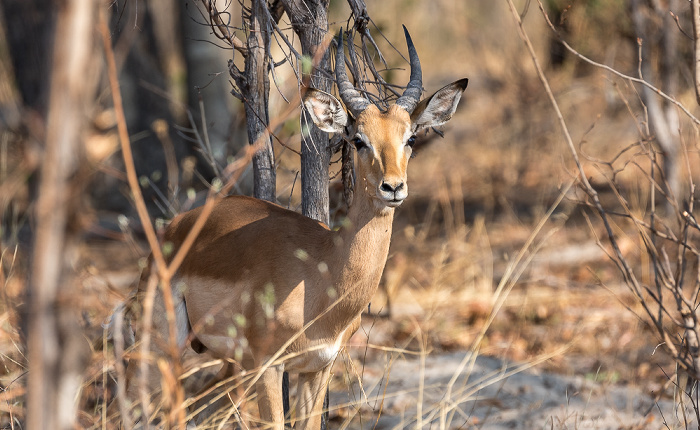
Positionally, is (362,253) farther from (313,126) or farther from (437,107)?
(313,126)

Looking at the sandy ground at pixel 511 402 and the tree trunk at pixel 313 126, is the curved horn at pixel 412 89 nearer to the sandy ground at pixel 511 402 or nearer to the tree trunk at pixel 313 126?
the tree trunk at pixel 313 126

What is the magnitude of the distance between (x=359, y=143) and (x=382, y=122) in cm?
16

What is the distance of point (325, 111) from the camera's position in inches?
153

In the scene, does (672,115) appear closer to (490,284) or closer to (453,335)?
(490,284)

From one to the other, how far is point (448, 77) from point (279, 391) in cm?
1186

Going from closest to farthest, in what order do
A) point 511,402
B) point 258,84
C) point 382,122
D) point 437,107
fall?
point 382,122 → point 437,107 → point 258,84 → point 511,402

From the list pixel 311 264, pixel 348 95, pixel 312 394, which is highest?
pixel 348 95

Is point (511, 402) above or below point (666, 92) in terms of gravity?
below

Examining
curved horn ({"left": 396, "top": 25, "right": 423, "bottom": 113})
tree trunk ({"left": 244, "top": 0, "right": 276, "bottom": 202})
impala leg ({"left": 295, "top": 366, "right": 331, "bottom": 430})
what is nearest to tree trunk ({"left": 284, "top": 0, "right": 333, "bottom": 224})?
tree trunk ({"left": 244, "top": 0, "right": 276, "bottom": 202})

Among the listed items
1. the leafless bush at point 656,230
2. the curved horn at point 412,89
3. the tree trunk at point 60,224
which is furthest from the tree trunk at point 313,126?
the tree trunk at point 60,224

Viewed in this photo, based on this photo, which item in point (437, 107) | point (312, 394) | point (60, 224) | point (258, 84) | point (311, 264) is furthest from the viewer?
point (258, 84)

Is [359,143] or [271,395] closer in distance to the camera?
[359,143]

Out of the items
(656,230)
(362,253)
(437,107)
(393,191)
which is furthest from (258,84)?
(656,230)

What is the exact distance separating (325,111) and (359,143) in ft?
1.02
